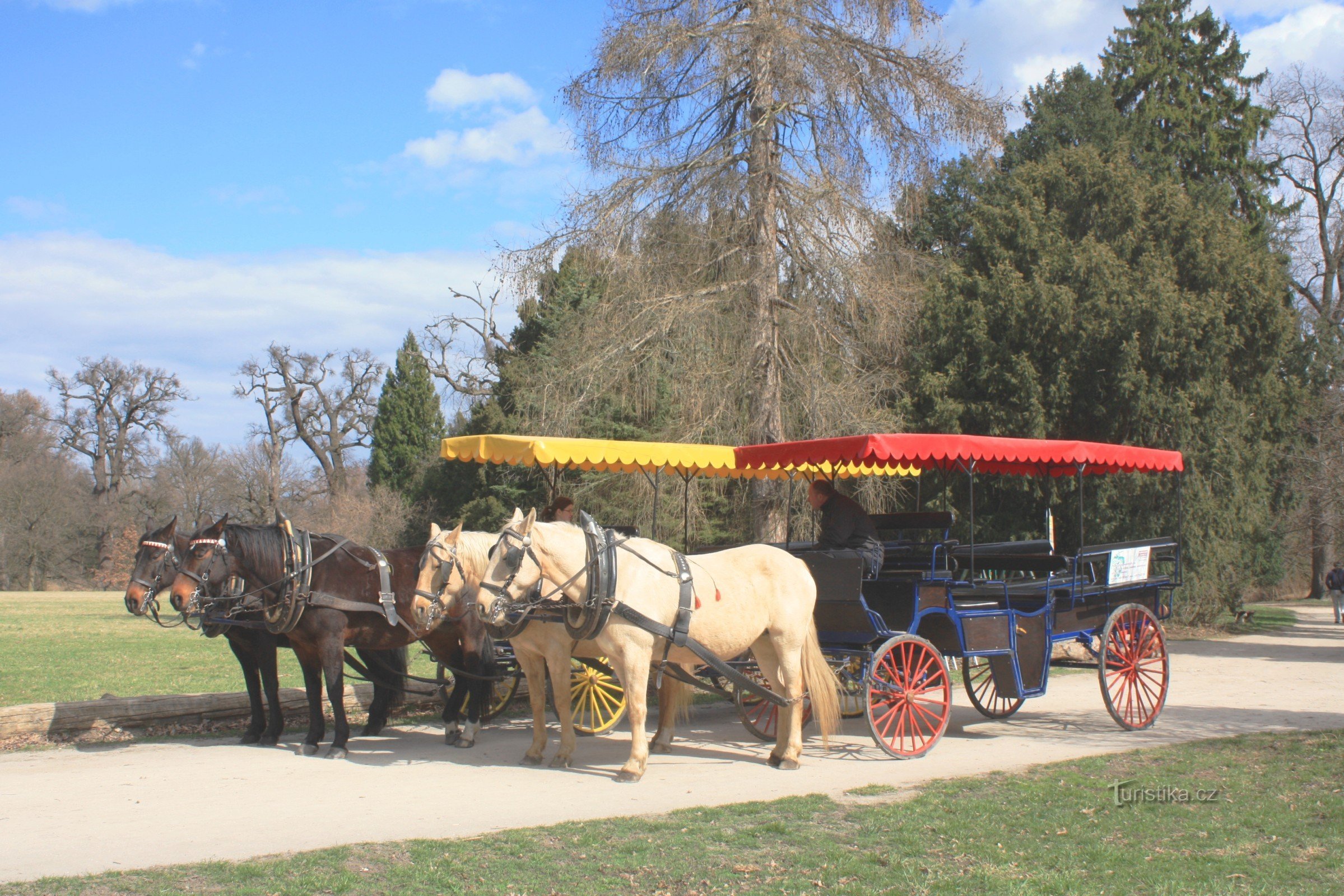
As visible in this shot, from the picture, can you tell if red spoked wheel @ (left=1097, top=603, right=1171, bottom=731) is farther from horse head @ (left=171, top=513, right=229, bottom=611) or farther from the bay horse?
horse head @ (left=171, top=513, right=229, bottom=611)

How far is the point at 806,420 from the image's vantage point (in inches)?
556

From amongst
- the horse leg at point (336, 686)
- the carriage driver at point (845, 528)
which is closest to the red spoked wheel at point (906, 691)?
the carriage driver at point (845, 528)

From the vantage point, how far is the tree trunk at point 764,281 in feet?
45.9

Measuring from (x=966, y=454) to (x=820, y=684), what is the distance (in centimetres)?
213

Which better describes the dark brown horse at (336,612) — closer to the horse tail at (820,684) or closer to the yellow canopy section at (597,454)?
the yellow canopy section at (597,454)

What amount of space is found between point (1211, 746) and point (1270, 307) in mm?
13311

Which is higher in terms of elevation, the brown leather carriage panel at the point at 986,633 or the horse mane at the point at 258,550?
the horse mane at the point at 258,550

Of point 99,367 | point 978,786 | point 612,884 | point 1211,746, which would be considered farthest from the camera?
point 99,367

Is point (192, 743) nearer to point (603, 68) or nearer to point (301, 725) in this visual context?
point (301, 725)

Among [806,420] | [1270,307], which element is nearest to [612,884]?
[806,420]

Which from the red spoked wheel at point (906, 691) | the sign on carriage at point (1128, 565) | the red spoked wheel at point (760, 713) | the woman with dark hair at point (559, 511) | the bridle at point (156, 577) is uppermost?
the woman with dark hair at point (559, 511)

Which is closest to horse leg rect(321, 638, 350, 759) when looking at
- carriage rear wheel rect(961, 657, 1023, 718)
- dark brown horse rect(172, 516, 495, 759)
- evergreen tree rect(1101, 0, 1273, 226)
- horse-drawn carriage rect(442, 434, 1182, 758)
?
dark brown horse rect(172, 516, 495, 759)

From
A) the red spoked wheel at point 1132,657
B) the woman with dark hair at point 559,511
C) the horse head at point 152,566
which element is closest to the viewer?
the horse head at point 152,566

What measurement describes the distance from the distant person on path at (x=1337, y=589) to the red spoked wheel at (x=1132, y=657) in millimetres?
16372
